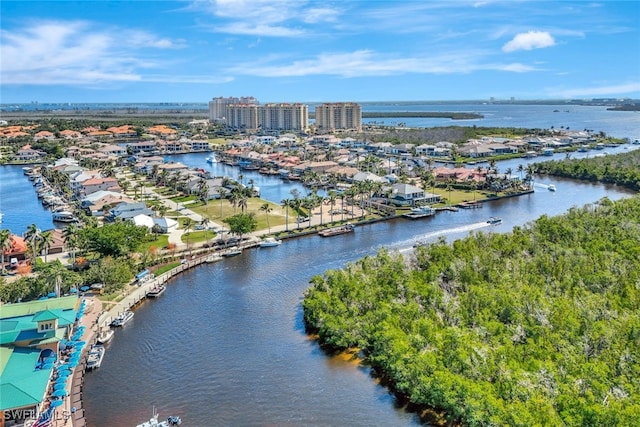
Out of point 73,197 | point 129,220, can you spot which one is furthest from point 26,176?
point 129,220

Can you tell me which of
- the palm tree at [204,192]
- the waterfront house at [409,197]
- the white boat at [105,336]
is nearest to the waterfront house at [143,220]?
the palm tree at [204,192]

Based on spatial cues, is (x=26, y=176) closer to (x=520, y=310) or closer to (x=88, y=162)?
(x=88, y=162)

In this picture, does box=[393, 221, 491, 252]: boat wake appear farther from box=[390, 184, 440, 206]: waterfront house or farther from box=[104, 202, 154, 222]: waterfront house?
box=[104, 202, 154, 222]: waterfront house

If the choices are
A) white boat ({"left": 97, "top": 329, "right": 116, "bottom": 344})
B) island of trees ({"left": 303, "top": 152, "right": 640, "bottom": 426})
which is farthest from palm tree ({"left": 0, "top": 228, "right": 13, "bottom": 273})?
island of trees ({"left": 303, "top": 152, "right": 640, "bottom": 426})

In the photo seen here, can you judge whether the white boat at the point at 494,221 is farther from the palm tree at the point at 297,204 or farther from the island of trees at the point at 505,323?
the palm tree at the point at 297,204

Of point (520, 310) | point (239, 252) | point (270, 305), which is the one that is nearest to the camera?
point (520, 310)
